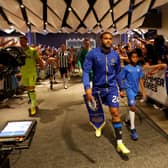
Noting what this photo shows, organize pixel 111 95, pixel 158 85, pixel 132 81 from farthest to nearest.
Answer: pixel 158 85
pixel 132 81
pixel 111 95

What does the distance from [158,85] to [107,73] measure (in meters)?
2.32

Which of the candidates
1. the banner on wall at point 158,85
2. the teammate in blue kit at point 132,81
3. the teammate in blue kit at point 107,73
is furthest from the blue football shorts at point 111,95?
the banner on wall at point 158,85

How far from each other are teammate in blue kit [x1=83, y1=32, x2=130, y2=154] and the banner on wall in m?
1.57

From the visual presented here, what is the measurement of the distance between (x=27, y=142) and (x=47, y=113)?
4067 millimetres

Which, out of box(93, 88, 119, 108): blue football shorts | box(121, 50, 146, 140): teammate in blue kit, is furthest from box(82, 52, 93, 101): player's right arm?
box(121, 50, 146, 140): teammate in blue kit

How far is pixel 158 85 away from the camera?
Answer: 572 centimetres

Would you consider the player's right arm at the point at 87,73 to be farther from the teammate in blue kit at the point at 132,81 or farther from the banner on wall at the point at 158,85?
the banner on wall at the point at 158,85

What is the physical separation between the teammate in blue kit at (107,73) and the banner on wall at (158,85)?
1570 mm

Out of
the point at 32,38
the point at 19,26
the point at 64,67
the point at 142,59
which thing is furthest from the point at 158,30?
the point at 32,38

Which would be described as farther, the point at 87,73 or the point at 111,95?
the point at 111,95

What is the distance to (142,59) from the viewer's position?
6188mm

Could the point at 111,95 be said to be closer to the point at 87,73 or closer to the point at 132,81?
the point at 87,73

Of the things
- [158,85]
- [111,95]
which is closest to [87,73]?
[111,95]

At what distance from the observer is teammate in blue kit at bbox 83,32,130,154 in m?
3.63
